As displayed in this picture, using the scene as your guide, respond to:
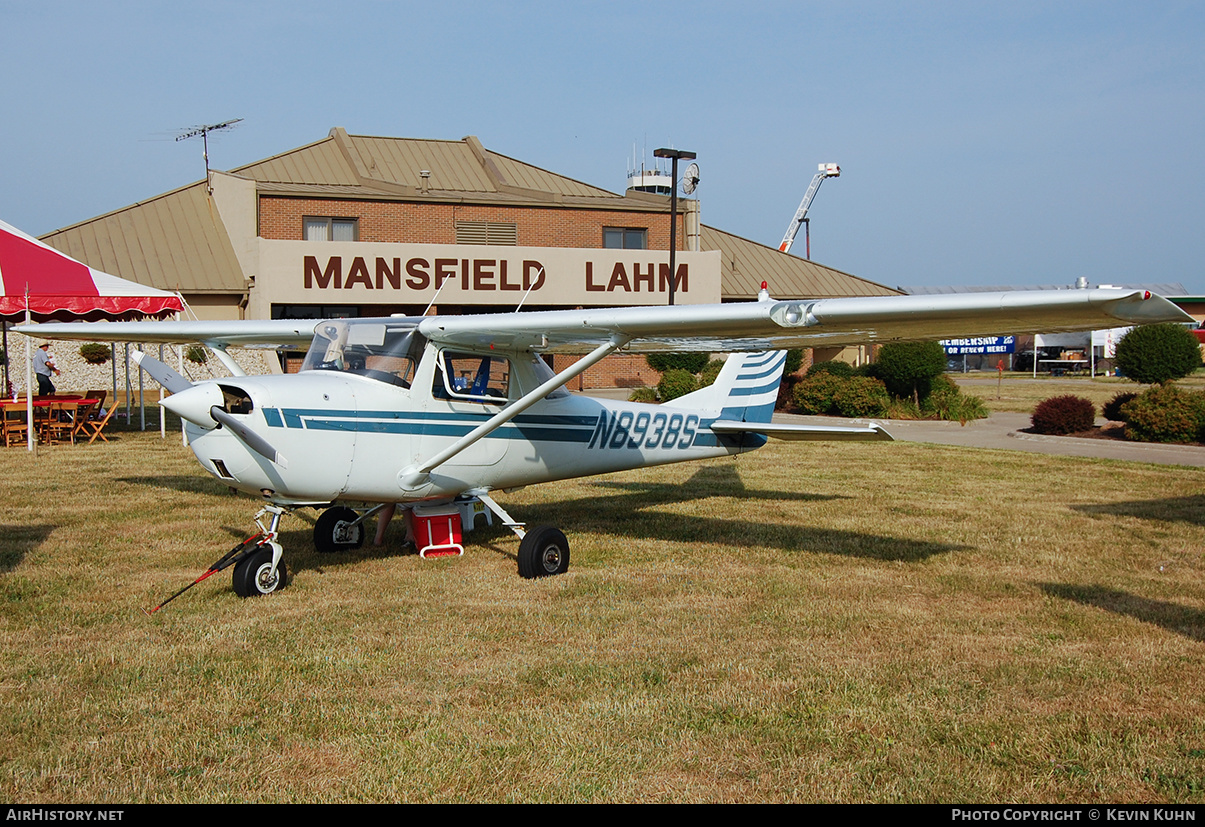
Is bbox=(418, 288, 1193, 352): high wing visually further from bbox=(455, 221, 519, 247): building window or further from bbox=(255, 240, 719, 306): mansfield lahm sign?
bbox=(455, 221, 519, 247): building window

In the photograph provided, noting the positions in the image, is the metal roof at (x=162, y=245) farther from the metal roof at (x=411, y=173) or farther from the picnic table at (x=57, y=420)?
the picnic table at (x=57, y=420)

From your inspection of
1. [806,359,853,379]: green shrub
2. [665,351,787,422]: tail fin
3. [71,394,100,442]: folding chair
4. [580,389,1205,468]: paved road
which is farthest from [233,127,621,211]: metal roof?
[665,351,787,422]: tail fin

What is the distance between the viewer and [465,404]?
811 cm

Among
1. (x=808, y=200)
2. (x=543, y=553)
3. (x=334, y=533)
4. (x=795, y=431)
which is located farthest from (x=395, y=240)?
(x=808, y=200)

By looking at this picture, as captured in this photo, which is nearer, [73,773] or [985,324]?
[73,773]

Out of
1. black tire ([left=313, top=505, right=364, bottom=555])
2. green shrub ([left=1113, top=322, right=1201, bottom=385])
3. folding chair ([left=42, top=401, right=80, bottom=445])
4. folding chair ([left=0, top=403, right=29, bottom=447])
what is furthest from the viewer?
green shrub ([left=1113, top=322, right=1201, bottom=385])

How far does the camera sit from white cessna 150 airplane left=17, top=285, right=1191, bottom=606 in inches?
253

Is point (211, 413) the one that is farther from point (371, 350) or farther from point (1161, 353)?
point (1161, 353)

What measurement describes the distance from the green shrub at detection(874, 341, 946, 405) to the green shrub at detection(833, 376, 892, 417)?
577mm

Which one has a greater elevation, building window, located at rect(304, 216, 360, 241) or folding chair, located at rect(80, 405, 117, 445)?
building window, located at rect(304, 216, 360, 241)
